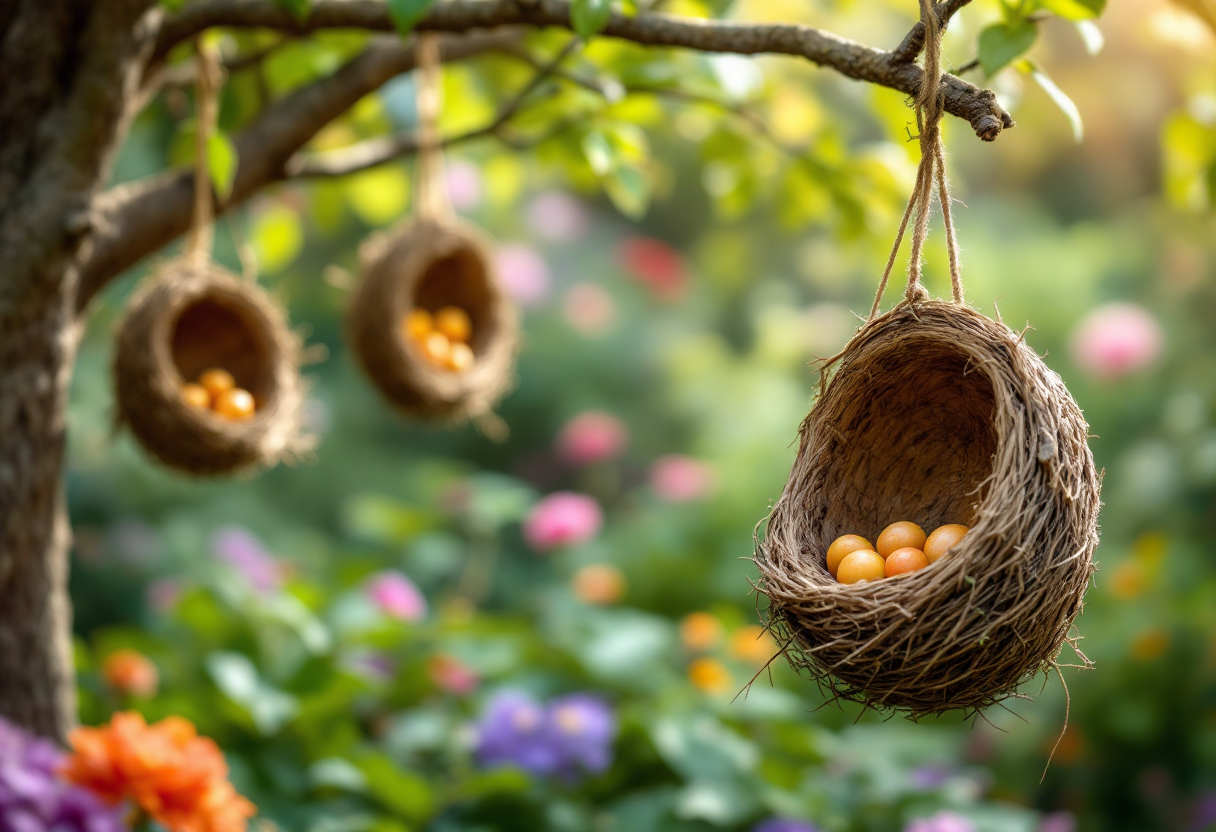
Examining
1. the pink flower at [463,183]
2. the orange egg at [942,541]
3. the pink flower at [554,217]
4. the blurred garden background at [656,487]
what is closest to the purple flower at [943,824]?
the blurred garden background at [656,487]

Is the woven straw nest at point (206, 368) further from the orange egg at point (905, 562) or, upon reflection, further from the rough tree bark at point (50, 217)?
the orange egg at point (905, 562)

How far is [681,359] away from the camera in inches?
146

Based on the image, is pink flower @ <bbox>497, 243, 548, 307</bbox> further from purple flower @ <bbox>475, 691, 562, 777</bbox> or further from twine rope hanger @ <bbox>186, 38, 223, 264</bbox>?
twine rope hanger @ <bbox>186, 38, 223, 264</bbox>

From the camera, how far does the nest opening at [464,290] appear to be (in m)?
1.80

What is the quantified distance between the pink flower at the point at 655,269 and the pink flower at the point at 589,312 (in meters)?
0.23

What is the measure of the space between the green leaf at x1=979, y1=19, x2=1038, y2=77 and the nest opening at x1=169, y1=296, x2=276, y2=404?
3.73 feet

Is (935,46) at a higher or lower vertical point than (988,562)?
higher

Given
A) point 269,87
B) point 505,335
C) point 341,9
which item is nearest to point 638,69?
point 341,9

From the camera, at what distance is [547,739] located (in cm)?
182

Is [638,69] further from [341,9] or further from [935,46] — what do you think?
[935,46]

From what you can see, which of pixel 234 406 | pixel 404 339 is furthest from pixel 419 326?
pixel 234 406

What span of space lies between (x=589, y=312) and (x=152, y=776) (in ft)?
9.47

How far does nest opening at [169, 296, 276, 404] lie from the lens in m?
1.60

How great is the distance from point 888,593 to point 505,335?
3.80 feet
